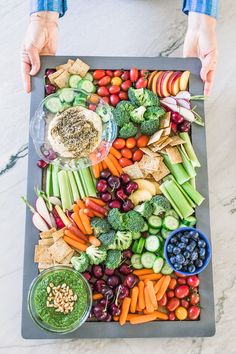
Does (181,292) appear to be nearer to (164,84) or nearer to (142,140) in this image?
(142,140)

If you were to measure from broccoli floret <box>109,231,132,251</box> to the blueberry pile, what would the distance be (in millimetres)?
145

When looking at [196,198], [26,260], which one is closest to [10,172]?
[26,260]

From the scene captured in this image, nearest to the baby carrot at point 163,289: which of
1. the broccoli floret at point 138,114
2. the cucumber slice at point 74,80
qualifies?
the broccoli floret at point 138,114

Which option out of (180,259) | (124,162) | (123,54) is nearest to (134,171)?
(124,162)

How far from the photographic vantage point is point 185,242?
1.83m

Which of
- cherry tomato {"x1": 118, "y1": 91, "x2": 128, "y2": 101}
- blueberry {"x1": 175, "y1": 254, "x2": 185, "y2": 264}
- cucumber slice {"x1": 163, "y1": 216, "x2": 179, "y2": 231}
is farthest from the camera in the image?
cherry tomato {"x1": 118, "y1": 91, "x2": 128, "y2": 101}

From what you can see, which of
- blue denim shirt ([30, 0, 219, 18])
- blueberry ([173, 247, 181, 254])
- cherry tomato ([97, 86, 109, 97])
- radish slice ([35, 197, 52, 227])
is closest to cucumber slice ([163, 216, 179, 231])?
blueberry ([173, 247, 181, 254])

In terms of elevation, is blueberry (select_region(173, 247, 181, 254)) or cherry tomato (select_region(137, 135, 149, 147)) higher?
cherry tomato (select_region(137, 135, 149, 147))

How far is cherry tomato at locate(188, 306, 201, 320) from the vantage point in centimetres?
189

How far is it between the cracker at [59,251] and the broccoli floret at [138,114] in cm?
52

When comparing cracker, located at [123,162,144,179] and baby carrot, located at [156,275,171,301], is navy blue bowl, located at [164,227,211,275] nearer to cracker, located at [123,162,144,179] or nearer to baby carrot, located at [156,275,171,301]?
baby carrot, located at [156,275,171,301]

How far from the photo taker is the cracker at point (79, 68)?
79.1 inches

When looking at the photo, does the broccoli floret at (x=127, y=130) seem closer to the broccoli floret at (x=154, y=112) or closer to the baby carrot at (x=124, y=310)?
the broccoli floret at (x=154, y=112)

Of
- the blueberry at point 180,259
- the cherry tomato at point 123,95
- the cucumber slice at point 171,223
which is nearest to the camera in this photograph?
the blueberry at point 180,259
